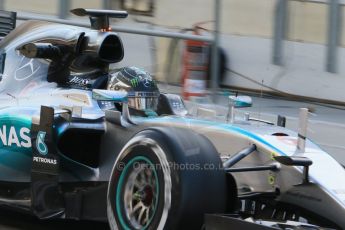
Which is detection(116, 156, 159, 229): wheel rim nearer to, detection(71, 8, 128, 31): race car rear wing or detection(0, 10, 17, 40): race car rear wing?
detection(71, 8, 128, 31): race car rear wing

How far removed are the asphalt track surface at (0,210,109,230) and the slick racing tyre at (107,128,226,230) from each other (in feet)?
4.48

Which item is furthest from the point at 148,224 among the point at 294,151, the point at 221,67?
the point at 221,67

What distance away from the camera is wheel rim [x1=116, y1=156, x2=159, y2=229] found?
5.01m

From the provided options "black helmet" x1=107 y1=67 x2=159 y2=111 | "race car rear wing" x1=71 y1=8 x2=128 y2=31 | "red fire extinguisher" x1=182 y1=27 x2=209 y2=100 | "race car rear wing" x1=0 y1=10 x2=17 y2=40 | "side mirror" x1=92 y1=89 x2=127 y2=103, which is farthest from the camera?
"red fire extinguisher" x1=182 y1=27 x2=209 y2=100

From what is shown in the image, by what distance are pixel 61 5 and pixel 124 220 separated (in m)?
7.21

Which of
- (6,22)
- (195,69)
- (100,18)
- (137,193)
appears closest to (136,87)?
(100,18)

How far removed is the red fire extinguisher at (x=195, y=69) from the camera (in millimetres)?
9875

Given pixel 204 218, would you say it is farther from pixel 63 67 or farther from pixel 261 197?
pixel 63 67

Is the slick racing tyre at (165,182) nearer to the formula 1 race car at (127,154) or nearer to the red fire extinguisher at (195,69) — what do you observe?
the formula 1 race car at (127,154)

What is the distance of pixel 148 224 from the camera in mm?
4945

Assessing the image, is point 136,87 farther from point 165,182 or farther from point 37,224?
point 165,182

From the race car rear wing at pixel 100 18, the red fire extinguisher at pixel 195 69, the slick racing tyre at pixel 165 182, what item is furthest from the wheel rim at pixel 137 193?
the red fire extinguisher at pixel 195 69

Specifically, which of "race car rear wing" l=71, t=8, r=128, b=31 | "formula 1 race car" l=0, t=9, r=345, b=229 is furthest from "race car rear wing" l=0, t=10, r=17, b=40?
"race car rear wing" l=71, t=8, r=128, b=31

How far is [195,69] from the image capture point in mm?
9969
